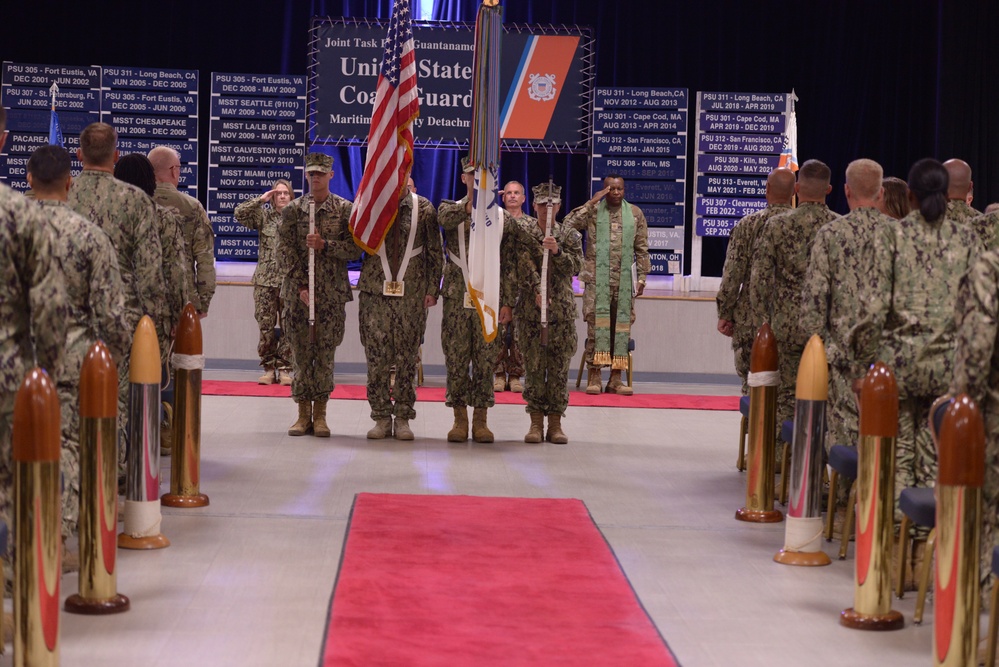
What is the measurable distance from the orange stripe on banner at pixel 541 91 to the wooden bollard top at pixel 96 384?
945 centimetres

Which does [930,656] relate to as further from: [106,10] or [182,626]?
[106,10]

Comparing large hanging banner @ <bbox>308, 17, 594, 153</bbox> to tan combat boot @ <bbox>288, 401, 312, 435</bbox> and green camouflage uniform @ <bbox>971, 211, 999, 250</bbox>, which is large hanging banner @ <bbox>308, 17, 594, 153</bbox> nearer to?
tan combat boot @ <bbox>288, 401, 312, 435</bbox>

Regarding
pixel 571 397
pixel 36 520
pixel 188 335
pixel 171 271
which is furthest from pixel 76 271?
pixel 571 397

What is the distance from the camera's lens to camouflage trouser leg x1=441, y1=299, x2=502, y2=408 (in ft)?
26.9

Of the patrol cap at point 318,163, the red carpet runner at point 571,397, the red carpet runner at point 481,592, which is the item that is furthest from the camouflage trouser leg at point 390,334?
the red carpet runner at point 571,397

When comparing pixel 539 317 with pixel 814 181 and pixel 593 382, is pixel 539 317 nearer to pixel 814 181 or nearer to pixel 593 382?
pixel 814 181

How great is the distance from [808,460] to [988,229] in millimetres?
2509

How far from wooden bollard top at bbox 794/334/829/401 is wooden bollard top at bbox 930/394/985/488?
1473 millimetres

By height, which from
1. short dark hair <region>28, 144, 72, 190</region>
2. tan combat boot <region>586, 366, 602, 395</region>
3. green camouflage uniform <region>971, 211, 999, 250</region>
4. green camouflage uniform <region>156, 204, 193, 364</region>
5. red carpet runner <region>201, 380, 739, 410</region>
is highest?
short dark hair <region>28, 144, 72, 190</region>

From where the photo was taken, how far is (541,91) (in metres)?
13.4

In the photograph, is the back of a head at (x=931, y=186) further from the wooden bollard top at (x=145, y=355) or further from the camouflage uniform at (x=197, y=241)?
the camouflage uniform at (x=197, y=241)

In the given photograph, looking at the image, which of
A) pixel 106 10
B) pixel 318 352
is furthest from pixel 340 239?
pixel 106 10

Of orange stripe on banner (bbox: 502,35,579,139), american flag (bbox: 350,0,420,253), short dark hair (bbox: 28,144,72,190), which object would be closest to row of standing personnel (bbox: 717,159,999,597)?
short dark hair (bbox: 28,144,72,190)

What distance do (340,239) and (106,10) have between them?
797cm
